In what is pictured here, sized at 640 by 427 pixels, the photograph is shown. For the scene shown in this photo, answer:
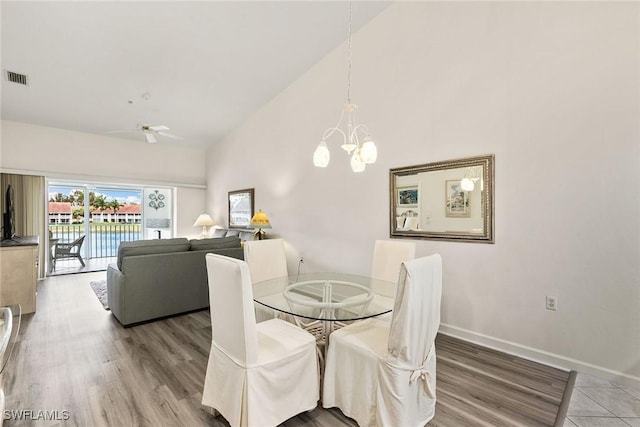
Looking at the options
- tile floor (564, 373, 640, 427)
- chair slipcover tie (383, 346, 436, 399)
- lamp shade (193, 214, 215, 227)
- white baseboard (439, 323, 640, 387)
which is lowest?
tile floor (564, 373, 640, 427)

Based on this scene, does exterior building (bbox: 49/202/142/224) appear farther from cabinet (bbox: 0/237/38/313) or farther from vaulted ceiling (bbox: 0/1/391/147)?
cabinet (bbox: 0/237/38/313)

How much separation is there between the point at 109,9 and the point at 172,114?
2475 mm

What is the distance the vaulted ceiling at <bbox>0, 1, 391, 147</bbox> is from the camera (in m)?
3.26

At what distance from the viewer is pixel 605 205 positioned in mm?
2225

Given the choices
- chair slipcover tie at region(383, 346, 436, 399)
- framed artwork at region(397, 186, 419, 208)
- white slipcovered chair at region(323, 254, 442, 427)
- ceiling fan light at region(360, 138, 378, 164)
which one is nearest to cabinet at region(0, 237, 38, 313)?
white slipcovered chair at region(323, 254, 442, 427)

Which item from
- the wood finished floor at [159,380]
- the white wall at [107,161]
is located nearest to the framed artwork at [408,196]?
the wood finished floor at [159,380]

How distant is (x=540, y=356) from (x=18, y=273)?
5.68m

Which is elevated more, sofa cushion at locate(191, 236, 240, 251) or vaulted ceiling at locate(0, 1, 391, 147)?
vaulted ceiling at locate(0, 1, 391, 147)

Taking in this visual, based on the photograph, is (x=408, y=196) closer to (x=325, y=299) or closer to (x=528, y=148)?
(x=528, y=148)

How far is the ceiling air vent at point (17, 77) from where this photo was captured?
3.89m

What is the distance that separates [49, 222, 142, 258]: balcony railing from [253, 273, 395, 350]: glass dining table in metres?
6.27

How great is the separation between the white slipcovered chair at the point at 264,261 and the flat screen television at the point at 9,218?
4.28 metres

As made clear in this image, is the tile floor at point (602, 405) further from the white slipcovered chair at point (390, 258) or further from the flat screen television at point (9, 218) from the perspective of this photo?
the flat screen television at point (9, 218)

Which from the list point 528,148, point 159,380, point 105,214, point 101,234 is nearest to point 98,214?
point 105,214
